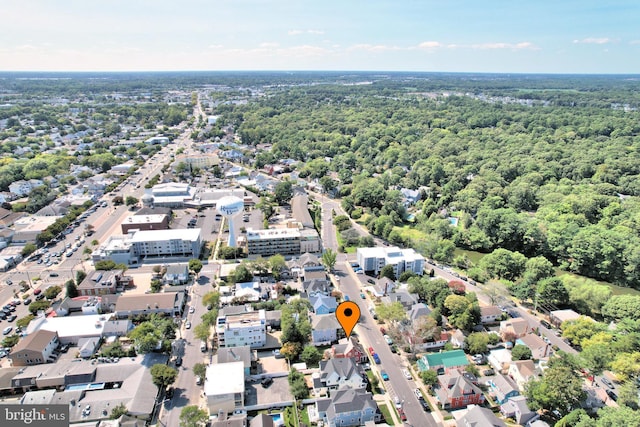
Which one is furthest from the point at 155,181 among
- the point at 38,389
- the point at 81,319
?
the point at 38,389

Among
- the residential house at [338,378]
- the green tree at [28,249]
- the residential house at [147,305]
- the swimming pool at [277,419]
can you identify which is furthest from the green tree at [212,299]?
the green tree at [28,249]

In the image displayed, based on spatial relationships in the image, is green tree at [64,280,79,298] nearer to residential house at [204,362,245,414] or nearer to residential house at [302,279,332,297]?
residential house at [204,362,245,414]

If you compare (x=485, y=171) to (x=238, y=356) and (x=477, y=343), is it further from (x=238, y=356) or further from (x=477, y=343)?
(x=238, y=356)

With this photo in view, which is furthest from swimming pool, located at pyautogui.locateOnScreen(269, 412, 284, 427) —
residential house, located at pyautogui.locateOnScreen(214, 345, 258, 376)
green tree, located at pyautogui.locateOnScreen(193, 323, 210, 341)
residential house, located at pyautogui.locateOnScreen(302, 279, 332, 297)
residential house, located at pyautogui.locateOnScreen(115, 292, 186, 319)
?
residential house, located at pyautogui.locateOnScreen(115, 292, 186, 319)

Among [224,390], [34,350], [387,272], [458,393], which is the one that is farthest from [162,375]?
[387,272]

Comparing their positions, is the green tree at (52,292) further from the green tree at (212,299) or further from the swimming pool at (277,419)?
the swimming pool at (277,419)

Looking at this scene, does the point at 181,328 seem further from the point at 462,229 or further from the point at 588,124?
the point at 588,124

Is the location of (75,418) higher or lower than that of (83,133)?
lower
